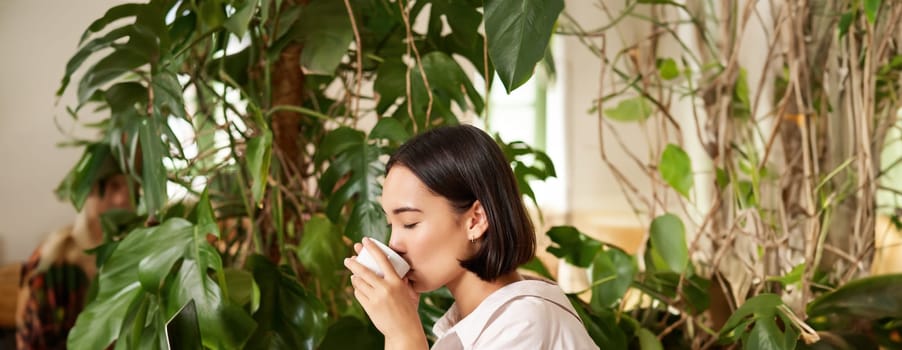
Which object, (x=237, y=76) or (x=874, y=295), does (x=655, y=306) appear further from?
(x=237, y=76)

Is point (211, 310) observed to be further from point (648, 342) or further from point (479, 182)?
point (648, 342)

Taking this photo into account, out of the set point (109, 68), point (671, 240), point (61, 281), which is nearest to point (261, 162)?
point (109, 68)

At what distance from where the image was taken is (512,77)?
39.0 inches

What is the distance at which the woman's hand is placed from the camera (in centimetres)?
90

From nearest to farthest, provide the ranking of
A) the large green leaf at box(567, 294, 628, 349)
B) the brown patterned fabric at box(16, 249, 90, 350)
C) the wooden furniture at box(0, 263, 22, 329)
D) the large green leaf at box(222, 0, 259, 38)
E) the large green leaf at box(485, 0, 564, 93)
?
the large green leaf at box(485, 0, 564, 93)
the large green leaf at box(222, 0, 259, 38)
the large green leaf at box(567, 294, 628, 349)
the brown patterned fabric at box(16, 249, 90, 350)
the wooden furniture at box(0, 263, 22, 329)

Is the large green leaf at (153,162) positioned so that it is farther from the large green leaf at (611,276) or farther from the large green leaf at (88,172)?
the large green leaf at (611,276)

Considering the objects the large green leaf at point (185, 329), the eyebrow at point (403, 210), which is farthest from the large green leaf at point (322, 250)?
the eyebrow at point (403, 210)

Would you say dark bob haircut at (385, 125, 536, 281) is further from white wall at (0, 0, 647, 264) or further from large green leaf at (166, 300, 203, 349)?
white wall at (0, 0, 647, 264)

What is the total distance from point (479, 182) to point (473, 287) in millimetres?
119

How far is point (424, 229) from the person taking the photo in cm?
90

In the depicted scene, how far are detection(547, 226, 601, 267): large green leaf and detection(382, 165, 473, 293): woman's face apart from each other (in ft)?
2.06

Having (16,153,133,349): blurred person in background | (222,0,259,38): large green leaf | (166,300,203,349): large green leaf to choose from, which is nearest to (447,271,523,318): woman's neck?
(166,300,203,349): large green leaf

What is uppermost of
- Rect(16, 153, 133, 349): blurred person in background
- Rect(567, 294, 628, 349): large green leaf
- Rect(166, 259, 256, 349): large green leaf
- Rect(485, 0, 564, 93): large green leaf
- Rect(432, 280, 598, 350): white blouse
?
Rect(485, 0, 564, 93): large green leaf

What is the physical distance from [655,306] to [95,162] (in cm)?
98
